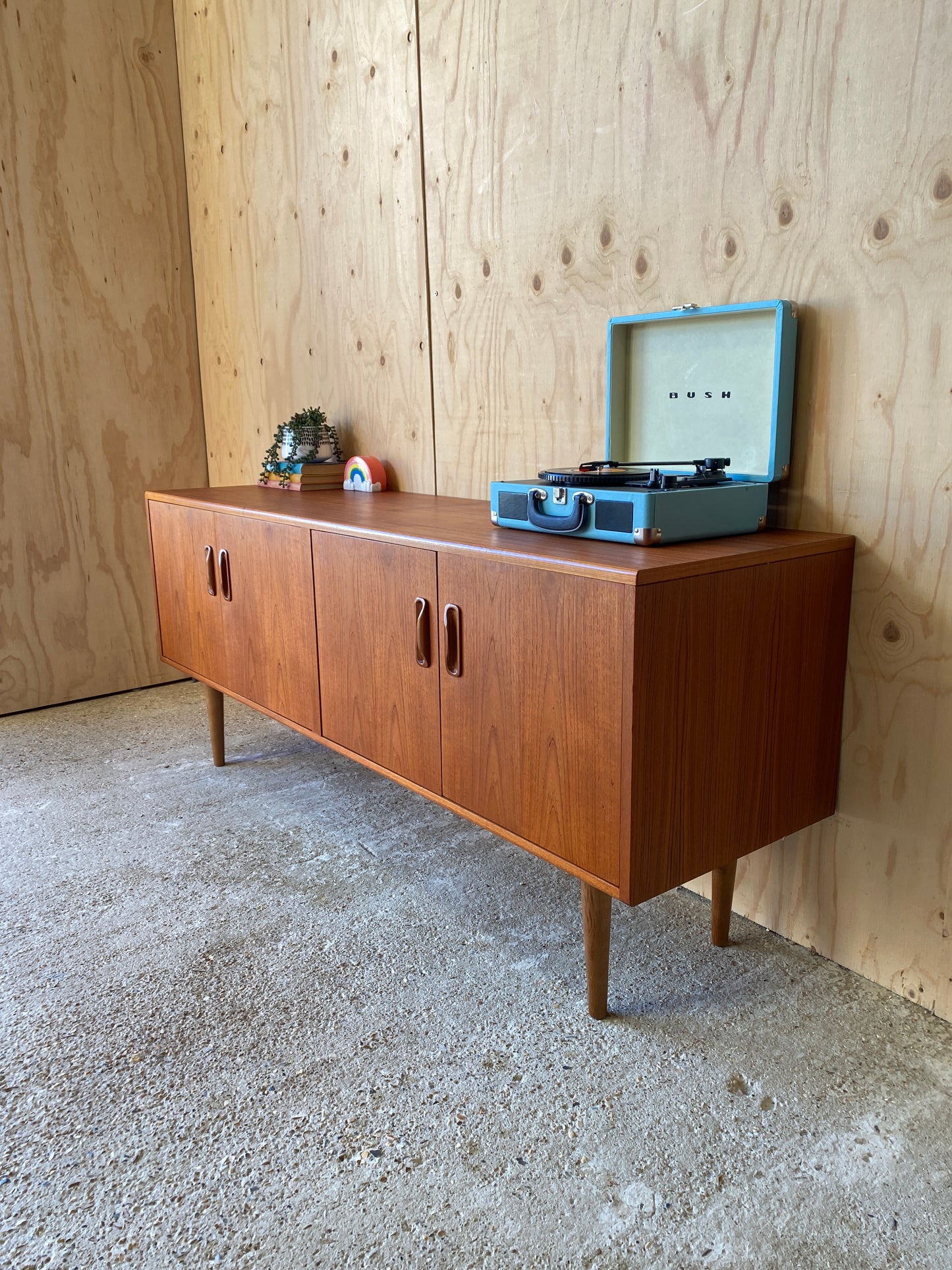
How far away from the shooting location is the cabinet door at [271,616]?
6.48 feet

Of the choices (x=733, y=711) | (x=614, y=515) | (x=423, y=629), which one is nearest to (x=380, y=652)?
(x=423, y=629)

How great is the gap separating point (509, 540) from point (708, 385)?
1.60 ft

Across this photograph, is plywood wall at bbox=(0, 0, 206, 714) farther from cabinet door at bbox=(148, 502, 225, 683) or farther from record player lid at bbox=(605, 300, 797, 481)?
record player lid at bbox=(605, 300, 797, 481)

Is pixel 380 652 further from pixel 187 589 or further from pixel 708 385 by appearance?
pixel 187 589

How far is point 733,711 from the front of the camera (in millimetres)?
1396

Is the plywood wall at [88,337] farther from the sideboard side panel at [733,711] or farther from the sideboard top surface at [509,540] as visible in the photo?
the sideboard side panel at [733,711]

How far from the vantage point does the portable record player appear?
56.9 inches

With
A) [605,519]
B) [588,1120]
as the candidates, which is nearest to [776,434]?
[605,519]

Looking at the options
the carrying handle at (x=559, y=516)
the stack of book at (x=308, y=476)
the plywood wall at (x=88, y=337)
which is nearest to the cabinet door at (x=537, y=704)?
the carrying handle at (x=559, y=516)

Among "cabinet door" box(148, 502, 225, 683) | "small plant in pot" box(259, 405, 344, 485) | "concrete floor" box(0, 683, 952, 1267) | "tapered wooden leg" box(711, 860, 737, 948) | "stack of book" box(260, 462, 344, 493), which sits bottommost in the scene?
"concrete floor" box(0, 683, 952, 1267)

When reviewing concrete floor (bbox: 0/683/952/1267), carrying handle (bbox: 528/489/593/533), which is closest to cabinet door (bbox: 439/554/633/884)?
carrying handle (bbox: 528/489/593/533)

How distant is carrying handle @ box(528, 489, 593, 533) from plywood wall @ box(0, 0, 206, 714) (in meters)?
2.19

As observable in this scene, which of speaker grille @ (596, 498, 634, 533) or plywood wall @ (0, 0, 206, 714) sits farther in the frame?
plywood wall @ (0, 0, 206, 714)

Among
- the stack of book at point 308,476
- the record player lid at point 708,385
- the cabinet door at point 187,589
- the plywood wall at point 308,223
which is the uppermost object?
the plywood wall at point 308,223
